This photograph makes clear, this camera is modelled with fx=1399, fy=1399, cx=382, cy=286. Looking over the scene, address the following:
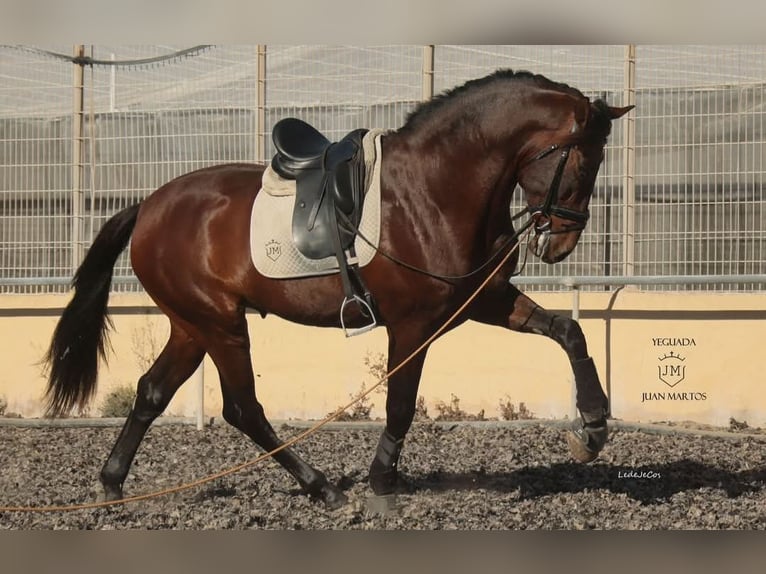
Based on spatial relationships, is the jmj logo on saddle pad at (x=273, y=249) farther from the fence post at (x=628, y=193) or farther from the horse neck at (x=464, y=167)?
the fence post at (x=628, y=193)

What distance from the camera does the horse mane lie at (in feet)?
22.9

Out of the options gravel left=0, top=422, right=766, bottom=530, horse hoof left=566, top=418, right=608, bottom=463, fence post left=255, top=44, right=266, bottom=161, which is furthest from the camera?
fence post left=255, top=44, right=266, bottom=161

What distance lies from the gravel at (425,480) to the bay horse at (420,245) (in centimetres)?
29

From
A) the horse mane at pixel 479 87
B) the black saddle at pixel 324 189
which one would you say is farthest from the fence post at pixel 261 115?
the horse mane at pixel 479 87

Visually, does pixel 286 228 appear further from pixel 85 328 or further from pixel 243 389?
pixel 85 328

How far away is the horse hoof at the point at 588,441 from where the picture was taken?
7.04 m

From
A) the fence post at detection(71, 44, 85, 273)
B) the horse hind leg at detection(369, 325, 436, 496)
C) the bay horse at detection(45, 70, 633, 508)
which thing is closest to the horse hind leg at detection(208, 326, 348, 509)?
the bay horse at detection(45, 70, 633, 508)

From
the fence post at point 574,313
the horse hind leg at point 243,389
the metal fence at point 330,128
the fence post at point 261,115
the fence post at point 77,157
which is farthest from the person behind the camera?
the fence post at point 77,157

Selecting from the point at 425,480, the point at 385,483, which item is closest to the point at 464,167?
the point at 385,483

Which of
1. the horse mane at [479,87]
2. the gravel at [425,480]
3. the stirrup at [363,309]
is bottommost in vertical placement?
the gravel at [425,480]

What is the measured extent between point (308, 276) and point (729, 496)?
2588 mm

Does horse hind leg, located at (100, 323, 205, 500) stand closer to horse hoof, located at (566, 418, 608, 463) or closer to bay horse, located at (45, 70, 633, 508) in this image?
bay horse, located at (45, 70, 633, 508)

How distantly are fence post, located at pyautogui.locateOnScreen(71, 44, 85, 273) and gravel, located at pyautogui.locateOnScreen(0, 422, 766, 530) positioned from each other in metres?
1.26

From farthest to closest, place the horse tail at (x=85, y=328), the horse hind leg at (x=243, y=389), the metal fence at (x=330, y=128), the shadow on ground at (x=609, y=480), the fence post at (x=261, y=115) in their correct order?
the fence post at (x=261, y=115)
the metal fence at (x=330, y=128)
the horse tail at (x=85, y=328)
the shadow on ground at (x=609, y=480)
the horse hind leg at (x=243, y=389)
